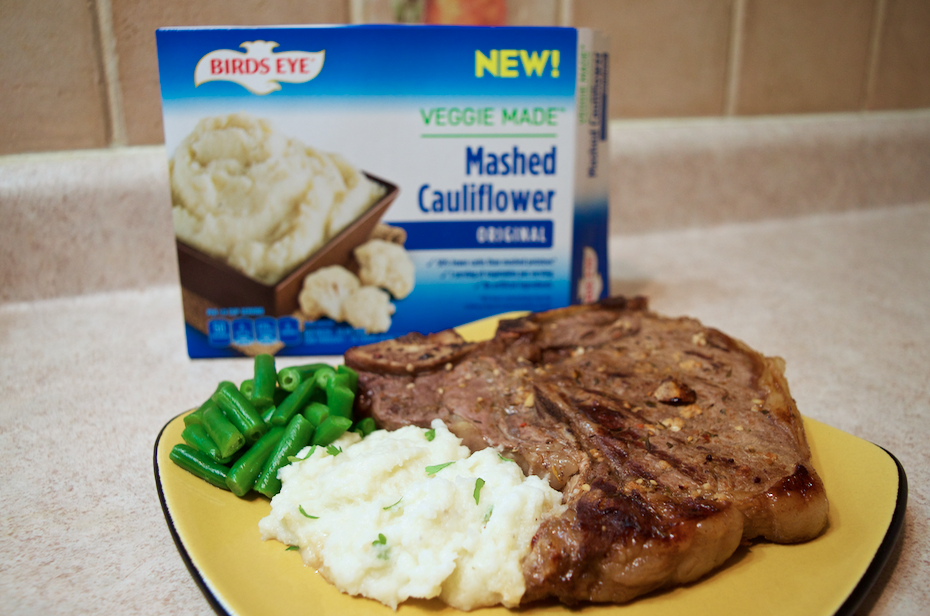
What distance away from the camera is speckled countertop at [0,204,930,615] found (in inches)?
49.3

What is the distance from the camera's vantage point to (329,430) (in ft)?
4.80

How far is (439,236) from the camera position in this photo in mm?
2129

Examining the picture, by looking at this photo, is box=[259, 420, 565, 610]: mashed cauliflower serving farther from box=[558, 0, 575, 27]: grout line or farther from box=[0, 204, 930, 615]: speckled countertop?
box=[558, 0, 575, 27]: grout line

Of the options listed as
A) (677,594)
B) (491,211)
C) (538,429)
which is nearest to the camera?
(677,594)

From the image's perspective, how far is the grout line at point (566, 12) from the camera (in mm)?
2980

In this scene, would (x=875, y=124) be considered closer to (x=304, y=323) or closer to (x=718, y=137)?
(x=718, y=137)

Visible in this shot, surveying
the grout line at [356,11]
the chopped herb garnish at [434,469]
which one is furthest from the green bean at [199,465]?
the grout line at [356,11]

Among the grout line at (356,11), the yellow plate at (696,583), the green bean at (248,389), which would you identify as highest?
the grout line at (356,11)

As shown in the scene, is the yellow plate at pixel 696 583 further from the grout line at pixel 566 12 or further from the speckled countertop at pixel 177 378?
the grout line at pixel 566 12

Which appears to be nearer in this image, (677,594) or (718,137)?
(677,594)

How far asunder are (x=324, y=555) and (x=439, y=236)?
1151mm

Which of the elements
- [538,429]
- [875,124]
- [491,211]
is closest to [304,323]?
[491,211]

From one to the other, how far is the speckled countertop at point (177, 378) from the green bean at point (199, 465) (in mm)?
123

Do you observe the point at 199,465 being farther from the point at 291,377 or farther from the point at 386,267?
the point at 386,267
